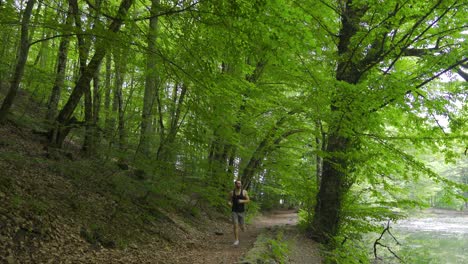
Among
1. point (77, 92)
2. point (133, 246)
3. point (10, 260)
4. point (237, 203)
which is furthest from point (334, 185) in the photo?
point (10, 260)

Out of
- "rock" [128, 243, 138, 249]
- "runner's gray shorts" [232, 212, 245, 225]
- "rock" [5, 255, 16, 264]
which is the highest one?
"runner's gray shorts" [232, 212, 245, 225]

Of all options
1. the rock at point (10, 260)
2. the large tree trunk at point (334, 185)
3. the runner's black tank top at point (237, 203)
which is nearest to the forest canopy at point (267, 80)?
the large tree trunk at point (334, 185)

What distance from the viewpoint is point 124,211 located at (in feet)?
26.0

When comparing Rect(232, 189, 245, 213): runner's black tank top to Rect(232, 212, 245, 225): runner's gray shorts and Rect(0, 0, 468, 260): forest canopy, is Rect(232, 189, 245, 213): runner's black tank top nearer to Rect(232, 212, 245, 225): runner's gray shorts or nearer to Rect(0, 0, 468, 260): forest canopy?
Rect(232, 212, 245, 225): runner's gray shorts

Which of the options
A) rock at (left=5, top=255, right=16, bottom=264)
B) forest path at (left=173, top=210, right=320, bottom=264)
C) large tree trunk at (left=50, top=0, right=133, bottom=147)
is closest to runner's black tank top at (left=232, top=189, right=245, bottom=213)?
forest path at (left=173, top=210, right=320, bottom=264)

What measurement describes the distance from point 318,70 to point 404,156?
10.1 ft

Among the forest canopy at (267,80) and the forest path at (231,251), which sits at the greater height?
the forest canopy at (267,80)

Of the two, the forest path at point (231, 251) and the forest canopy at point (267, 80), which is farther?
the forest path at point (231, 251)

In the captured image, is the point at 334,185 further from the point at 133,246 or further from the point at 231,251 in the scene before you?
the point at 133,246

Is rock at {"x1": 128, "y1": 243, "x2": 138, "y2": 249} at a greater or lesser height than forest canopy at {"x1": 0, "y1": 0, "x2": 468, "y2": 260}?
lesser

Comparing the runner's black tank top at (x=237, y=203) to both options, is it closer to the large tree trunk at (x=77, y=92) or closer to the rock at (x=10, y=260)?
the large tree trunk at (x=77, y=92)

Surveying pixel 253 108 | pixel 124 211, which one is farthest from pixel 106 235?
pixel 253 108

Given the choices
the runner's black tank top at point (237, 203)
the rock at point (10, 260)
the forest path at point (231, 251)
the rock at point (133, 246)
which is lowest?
the forest path at point (231, 251)

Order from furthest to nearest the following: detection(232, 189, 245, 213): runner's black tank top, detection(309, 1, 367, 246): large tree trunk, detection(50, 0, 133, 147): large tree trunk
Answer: detection(309, 1, 367, 246): large tree trunk → detection(232, 189, 245, 213): runner's black tank top → detection(50, 0, 133, 147): large tree trunk
